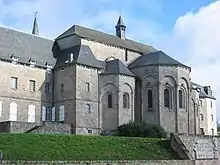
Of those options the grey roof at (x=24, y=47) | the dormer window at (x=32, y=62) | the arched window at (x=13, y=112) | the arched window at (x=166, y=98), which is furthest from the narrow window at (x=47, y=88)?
the arched window at (x=166, y=98)

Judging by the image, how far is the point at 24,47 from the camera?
2250 inches

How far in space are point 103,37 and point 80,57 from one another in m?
10.2

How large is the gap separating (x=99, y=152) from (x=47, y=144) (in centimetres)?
431

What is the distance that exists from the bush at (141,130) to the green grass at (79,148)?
35.8ft

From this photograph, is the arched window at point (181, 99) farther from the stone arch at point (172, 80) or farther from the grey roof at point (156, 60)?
the grey roof at point (156, 60)

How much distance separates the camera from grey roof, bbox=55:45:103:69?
56.2 meters

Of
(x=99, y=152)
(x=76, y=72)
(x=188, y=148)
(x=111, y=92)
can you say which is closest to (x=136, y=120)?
(x=111, y=92)

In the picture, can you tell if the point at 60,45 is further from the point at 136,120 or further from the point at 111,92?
the point at 136,120

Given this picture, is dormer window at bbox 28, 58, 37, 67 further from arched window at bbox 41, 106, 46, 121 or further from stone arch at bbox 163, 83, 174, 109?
stone arch at bbox 163, 83, 174, 109

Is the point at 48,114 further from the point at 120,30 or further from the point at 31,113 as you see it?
the point at 120,30

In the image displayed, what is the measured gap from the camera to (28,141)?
32.5 m

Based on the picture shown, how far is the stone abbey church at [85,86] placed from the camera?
Answer: 177 feet

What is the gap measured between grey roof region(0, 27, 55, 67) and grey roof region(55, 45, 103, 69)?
155 cm

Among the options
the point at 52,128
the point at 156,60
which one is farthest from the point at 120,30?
the point at 52,128
